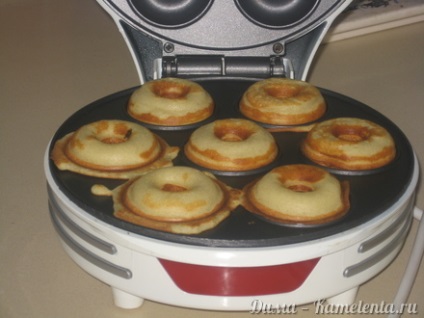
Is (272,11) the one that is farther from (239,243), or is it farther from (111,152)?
(239,243)

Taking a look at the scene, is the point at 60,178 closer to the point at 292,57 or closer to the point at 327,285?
the point at 327,285

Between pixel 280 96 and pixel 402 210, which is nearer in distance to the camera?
pixel 402 210

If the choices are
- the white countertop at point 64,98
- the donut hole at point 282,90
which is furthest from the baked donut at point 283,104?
the white countertop at point 64,98

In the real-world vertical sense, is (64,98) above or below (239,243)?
below

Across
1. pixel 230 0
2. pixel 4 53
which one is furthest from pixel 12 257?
pixel 4 53

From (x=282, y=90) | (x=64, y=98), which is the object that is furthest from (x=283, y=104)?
(x=64, y=98)

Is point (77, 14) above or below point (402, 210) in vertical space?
below

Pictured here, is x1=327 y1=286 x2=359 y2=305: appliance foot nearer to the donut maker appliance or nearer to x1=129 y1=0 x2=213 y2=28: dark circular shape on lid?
the donut maker appliance
